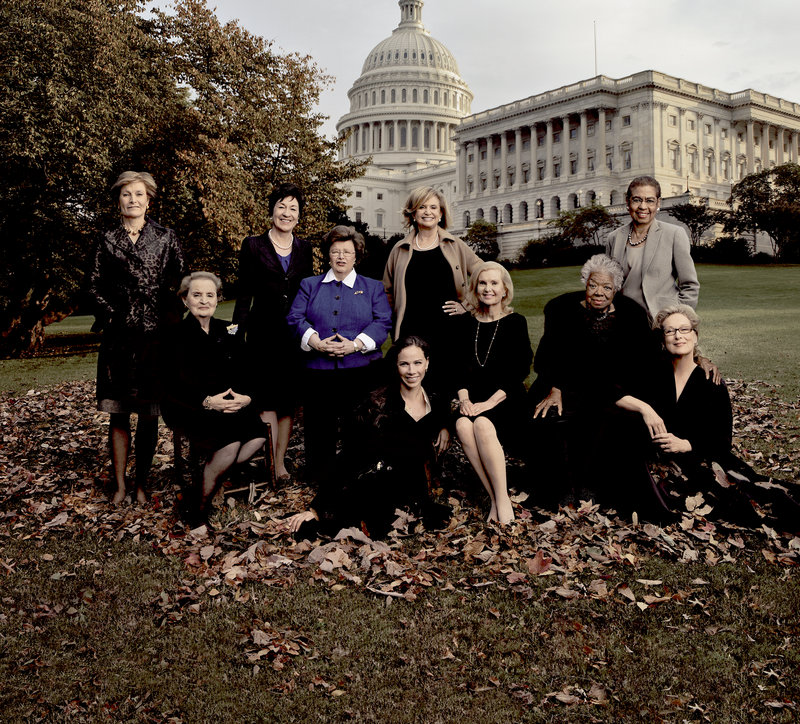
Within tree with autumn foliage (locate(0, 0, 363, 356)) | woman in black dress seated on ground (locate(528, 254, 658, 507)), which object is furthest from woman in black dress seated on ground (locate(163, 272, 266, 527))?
tree with autumn foliage (locate(0, 0, 363, 356))

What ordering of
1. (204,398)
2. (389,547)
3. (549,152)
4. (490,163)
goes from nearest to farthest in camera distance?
(389,547), (204,398), (549,152), (490,163)

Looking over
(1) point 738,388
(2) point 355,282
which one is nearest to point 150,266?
(2) point 355,282

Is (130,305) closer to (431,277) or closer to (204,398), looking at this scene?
(204,398)

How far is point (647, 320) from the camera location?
6.41 meters

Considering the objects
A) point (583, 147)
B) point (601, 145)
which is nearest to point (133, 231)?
point (601, 145)

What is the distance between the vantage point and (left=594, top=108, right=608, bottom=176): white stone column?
76.1m

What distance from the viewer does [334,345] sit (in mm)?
6281

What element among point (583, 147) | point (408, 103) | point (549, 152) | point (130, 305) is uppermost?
point (408, 103)

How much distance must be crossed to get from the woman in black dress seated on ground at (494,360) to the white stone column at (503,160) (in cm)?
8406

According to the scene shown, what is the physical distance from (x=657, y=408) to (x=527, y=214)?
3231 inches

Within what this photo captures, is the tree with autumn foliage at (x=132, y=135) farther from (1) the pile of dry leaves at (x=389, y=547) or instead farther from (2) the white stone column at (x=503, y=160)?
(2) the white stone column at (x=503, y=160)

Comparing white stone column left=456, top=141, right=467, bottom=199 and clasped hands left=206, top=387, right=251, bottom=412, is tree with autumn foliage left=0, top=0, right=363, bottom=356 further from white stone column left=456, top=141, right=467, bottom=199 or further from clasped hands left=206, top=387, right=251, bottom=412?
white stone column left=456, top=141, right=467, bottom=199

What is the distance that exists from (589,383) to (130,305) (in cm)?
408

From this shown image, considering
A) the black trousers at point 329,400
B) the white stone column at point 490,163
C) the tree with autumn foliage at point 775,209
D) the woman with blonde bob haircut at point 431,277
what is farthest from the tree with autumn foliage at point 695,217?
the black trousers at point 329,400
